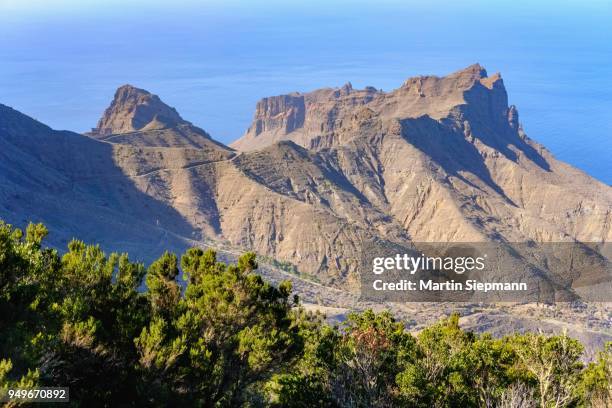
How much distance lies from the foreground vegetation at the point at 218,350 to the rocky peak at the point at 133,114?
13527 centimetres

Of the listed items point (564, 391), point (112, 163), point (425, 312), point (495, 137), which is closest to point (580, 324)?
point (425, 312)

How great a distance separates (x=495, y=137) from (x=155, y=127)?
75.9 metres

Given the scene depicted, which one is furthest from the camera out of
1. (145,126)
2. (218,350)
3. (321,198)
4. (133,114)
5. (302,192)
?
(133,114)

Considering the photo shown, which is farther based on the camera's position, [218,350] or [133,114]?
[133,114]

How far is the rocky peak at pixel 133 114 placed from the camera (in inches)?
6348

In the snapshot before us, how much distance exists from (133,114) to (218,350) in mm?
148419

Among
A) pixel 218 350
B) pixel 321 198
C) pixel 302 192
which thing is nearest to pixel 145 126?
pixel 302 192

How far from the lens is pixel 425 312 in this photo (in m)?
82.9

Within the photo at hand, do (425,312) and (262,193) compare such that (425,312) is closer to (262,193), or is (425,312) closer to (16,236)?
(262,193)

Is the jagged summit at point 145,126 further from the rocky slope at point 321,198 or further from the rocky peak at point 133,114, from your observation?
the rocky slope at point 321,198

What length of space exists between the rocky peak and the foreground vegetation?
135 meters

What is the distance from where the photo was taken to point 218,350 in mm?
21891

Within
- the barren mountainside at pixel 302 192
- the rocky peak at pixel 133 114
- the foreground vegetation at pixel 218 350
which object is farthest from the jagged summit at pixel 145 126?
the foreground vegetation at pixel 218 350

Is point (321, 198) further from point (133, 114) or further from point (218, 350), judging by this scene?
point (218, 350)
